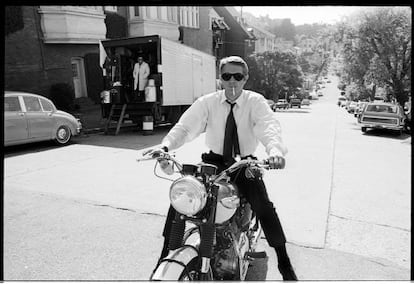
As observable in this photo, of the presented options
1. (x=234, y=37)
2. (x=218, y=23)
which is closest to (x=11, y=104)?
(x=218, y=23)

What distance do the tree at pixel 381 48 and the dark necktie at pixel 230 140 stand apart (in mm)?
17483

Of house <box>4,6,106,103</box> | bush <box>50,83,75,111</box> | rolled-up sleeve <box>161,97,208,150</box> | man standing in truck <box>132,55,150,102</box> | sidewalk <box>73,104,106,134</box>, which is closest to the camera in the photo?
rolled-up sleeve <box>161,97,208,150</box>

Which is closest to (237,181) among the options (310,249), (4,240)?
(310,249)

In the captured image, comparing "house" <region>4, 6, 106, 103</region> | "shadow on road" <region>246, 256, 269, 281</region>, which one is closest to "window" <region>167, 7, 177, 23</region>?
"house" <region>4, 6, 106, 103</region>

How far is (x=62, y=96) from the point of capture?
1650cm

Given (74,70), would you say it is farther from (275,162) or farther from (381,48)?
(275,162)

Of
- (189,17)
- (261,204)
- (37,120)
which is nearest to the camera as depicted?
(261,204)

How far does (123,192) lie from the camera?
17.0 ft

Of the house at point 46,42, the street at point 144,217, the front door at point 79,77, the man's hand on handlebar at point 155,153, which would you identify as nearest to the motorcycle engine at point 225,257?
the man's hand on handlebar at point 155,153

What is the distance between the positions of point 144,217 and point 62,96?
46.7ft

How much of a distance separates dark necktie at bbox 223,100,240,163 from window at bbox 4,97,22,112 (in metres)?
7.34

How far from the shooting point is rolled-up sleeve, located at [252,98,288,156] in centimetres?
Answer: 249

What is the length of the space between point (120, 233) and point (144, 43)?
910 centimetres

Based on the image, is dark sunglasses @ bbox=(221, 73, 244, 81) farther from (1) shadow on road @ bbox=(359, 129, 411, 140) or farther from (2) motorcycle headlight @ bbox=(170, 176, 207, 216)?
(1) shadow on road @ bbox=(359, 129, 411, 140)
